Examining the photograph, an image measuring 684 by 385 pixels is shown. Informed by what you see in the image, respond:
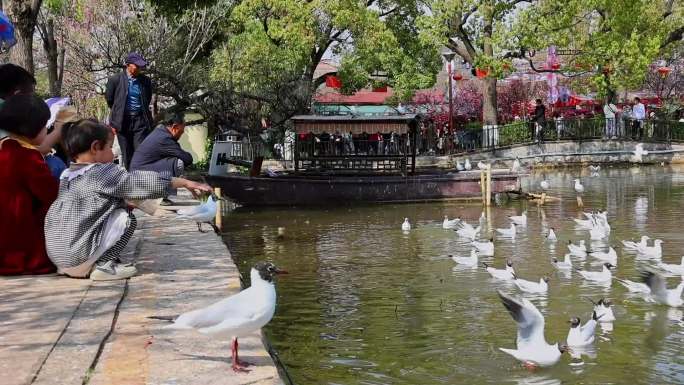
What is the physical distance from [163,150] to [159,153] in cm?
6

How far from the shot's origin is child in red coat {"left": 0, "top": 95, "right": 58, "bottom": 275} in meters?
6.00

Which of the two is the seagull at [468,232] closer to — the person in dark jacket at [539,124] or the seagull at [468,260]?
the seagull at [468,260]

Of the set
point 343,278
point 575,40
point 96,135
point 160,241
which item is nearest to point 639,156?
point 575,40

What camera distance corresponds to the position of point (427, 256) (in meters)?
11.8

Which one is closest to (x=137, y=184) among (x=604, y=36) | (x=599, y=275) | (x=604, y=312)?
(x=604, y=312)

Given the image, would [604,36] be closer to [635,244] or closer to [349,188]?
[349,188]

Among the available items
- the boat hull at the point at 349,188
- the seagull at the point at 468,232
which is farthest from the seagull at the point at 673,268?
the boat hull at the point at 349,188

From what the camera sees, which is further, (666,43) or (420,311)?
(666,43)

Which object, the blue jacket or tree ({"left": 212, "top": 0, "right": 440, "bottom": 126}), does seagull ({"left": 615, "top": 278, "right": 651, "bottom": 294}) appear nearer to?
the blue jacket

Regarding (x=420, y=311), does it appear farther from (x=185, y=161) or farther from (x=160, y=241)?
(x=185, y=161)

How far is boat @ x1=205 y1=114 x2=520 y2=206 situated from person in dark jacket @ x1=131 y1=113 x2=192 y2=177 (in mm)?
8434

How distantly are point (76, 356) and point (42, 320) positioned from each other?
0.78 metres

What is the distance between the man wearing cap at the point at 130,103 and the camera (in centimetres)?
1069

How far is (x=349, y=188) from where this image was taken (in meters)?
19.0
